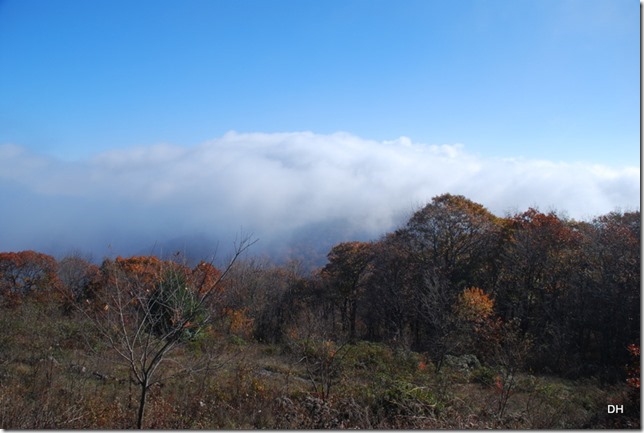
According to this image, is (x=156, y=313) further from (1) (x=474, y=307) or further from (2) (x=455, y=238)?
(2) (x=455, y=238)

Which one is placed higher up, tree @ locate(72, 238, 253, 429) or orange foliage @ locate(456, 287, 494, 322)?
tree @ locate(72, 238, 253, 429)

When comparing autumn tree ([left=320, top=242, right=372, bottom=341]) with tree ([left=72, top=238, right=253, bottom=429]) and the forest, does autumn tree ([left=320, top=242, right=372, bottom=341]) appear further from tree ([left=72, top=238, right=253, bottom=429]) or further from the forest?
tree ([left=72, top=238, right=253, bottom=429])

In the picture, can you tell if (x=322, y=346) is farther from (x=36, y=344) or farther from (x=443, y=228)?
(x=443, y=228)

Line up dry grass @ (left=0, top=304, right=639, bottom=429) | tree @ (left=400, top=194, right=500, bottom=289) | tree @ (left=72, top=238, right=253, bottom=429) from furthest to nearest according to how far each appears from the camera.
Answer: tree @ (left=400, top=194, right=500, bottom=289) → dry grass @ (left=0, top=304, right=639, bottom=429) → tree @ (left=72, top=238, right=253, bottom=429)

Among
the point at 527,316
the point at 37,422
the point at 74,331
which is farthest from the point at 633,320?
the point at 74,331

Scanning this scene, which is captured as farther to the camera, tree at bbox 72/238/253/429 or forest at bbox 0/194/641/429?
forest at bbox 0/194/641/429

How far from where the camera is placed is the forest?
6.83 m

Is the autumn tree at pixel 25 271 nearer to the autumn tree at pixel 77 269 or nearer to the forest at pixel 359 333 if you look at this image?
the forest at pixel 359 333

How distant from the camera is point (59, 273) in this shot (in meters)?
29.6

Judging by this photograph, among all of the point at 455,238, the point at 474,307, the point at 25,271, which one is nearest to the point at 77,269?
the point at 25,271

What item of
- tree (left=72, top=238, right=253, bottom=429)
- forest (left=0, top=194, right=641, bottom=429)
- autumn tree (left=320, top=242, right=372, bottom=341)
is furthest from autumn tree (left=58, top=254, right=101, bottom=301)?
tree (left=72, top=238, right=253, bottom=429)

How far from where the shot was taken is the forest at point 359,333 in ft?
22.4

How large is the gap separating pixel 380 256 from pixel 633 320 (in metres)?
12.1

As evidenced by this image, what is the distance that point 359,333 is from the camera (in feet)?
77.9
